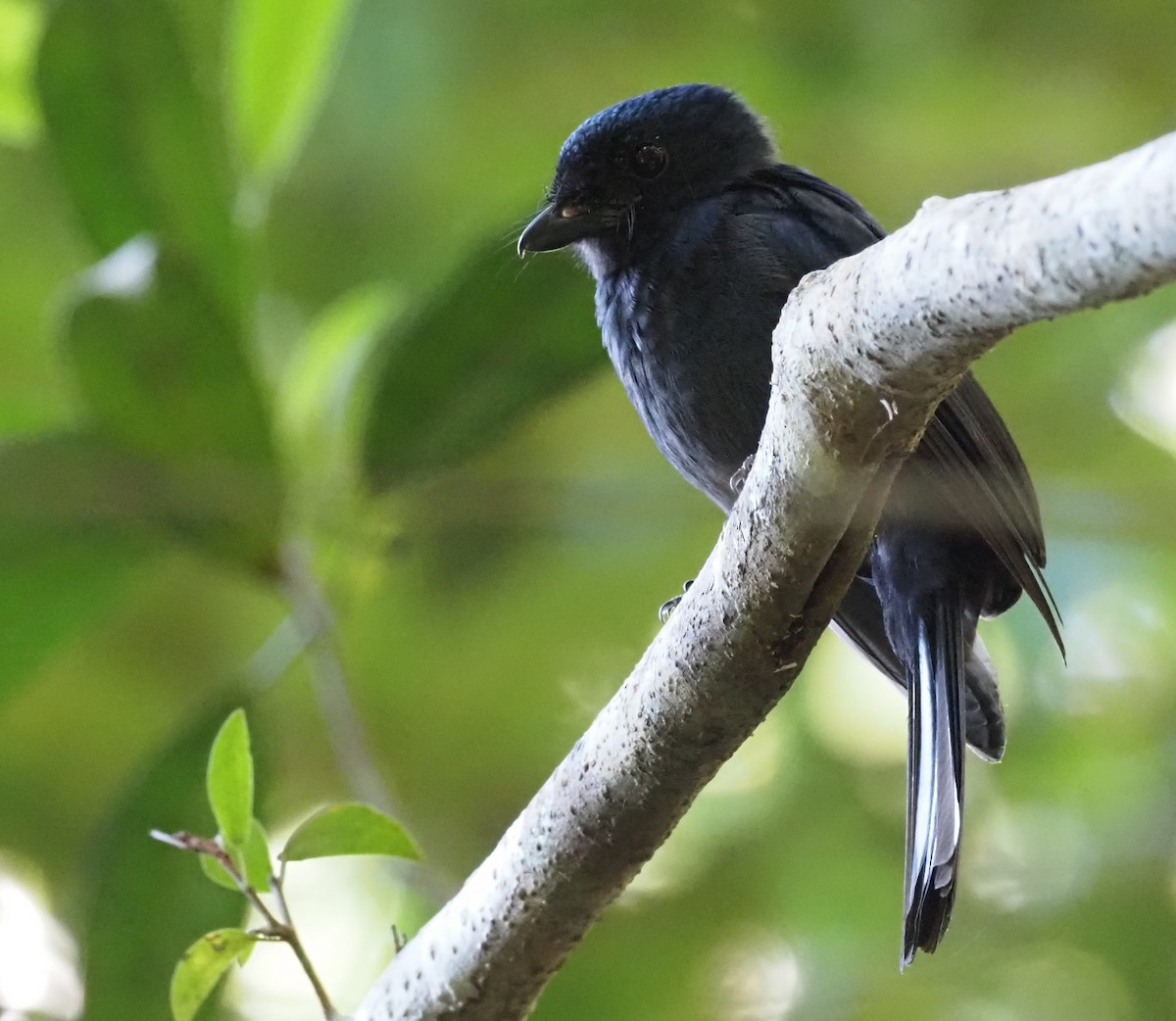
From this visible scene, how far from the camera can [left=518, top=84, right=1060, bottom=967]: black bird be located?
154 centimetres

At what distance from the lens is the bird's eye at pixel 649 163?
2.01 m

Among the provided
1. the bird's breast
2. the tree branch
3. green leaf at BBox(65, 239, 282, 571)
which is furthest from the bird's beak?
the tree branch

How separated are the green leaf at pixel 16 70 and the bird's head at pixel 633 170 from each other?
3.35 ft

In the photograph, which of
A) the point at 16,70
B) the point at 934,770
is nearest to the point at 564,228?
the point at 934,770

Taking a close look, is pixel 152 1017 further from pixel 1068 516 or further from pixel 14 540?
pixel 1068 516

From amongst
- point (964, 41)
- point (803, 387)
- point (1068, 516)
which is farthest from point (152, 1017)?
point (964, 41)

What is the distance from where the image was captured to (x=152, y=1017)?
6.36ft

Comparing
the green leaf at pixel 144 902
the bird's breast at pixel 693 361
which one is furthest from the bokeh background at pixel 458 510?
the bird's breast at pixel 693 361

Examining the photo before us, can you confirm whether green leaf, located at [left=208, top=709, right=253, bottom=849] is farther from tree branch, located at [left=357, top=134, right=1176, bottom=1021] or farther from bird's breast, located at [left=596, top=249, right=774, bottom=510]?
bird's breast, located at [left=596, top=249, right=774, bottom=510]

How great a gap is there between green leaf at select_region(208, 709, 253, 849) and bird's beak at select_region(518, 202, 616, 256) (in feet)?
2.85

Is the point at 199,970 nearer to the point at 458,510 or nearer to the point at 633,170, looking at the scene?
the point at 633,170

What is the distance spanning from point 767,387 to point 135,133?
111 cm

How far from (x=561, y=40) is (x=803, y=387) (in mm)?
2312

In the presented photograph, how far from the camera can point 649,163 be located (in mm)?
2008
